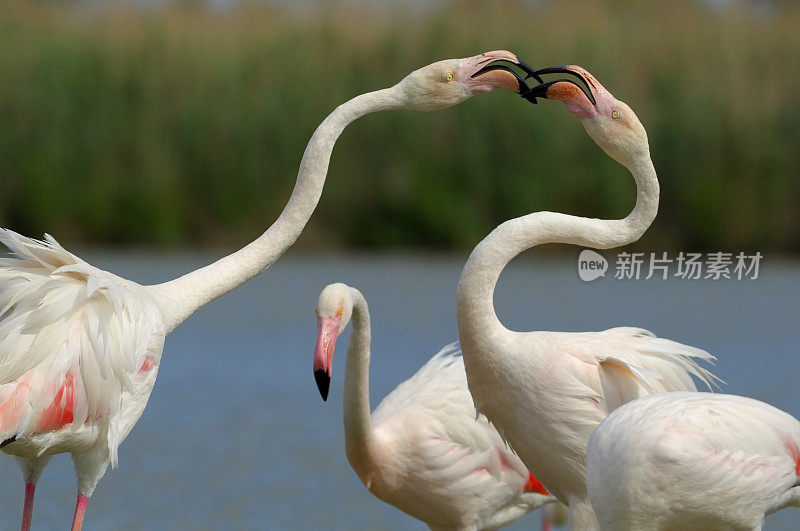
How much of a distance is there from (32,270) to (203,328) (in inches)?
347

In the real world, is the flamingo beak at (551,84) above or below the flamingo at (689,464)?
above

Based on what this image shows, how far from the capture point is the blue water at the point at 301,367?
8352 mm

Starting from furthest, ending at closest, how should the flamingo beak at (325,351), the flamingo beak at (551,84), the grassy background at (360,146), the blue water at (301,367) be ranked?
the grassy background at (360,146) < the blue water at (301,367) < the flamingo beak at (325,351) < the flamingo beak at (551,84)

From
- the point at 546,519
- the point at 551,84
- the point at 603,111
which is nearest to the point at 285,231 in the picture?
the point at 551,84

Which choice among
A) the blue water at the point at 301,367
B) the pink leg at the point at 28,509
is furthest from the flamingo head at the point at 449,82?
the blue water at the point at 301,367

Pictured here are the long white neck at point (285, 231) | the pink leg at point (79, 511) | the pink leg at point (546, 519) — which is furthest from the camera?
the pink leg at point (546, 519)

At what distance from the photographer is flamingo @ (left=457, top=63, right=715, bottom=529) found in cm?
509

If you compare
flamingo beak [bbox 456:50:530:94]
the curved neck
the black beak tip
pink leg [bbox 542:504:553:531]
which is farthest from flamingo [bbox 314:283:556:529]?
flamingo beak [bbox 456:50:530:94]

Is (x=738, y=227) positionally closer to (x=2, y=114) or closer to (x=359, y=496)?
(x=359, y=496)

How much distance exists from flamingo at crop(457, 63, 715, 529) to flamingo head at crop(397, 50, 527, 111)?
0.06 m

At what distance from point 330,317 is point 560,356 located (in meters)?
1.19

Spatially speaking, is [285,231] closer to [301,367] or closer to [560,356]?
[560,356]

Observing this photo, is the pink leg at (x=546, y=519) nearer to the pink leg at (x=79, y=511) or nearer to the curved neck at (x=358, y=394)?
the curved neck at (x=358, y=394)

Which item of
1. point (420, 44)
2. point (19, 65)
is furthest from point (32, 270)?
point (420, 44)
